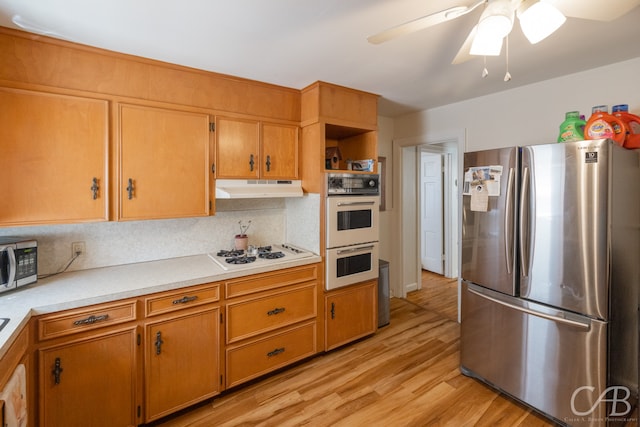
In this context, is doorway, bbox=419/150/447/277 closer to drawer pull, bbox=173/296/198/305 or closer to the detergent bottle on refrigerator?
the detergent bottle on refrigerator

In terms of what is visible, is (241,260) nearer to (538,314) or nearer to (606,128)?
(538,314)

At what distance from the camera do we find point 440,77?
2395 millimetres

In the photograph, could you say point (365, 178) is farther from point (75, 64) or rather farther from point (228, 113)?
point (75, 64)

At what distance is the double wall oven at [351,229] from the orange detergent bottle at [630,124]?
5.50 ft

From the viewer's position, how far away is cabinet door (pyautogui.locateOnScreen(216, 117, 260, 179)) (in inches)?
92.3

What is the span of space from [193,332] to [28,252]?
1.06 m

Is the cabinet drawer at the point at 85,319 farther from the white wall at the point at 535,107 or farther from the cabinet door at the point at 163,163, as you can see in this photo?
the white wall at the point at 535,107

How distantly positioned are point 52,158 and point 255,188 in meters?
1.27

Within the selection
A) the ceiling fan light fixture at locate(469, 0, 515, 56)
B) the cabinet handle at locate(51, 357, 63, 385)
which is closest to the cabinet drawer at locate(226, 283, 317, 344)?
the cabinet handle at locate(51, 357, 63, 385)

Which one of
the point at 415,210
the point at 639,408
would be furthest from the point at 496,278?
the point at 415,210

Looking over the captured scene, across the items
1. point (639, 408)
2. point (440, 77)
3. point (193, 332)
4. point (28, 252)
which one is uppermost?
point (440, 77)

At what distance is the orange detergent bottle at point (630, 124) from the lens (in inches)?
73.7

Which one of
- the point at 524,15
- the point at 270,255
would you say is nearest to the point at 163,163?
the point at 270,255

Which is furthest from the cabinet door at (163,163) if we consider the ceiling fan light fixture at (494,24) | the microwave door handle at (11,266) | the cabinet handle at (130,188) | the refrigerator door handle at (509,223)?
the refrigerator door handle at (509,223)
